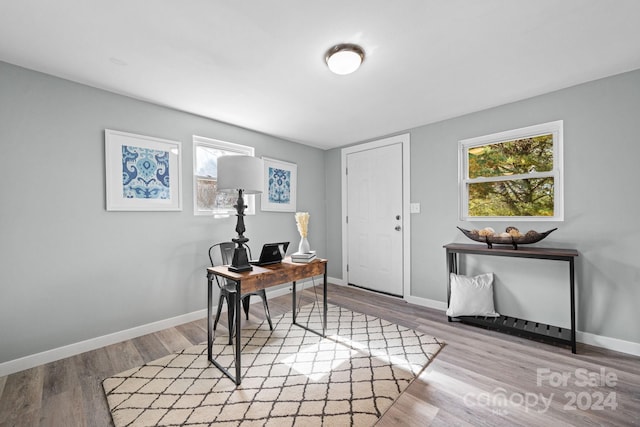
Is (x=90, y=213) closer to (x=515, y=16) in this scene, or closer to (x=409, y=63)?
(x=409, y=63)

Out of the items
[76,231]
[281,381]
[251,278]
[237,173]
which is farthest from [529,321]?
[76,231]

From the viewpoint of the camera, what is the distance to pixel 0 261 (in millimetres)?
1967

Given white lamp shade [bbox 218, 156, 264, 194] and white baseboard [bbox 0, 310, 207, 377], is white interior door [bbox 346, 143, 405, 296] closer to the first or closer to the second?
white lamp shade [bbox 218, 156, 264, 194]

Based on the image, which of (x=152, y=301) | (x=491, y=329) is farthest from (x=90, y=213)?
(x=491, y=329)

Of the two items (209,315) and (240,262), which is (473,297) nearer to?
(240,262)

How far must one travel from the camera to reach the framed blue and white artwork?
2.45 m

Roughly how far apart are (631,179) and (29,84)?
4.85 m

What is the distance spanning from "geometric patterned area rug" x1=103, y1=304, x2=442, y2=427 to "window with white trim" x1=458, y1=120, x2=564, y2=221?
1.56 metres

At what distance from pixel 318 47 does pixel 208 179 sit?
78.2 inches

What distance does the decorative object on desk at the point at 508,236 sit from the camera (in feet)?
7.93

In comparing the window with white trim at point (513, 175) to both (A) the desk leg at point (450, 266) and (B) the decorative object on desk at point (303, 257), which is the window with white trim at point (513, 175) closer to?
(A) the desk leg at point (450, 266)

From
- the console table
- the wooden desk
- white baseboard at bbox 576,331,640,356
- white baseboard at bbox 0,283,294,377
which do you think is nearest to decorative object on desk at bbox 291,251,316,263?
the wooden desk

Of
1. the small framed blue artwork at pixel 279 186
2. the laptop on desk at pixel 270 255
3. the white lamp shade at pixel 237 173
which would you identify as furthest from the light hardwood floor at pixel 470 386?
the small framed blue artwork at pixel 279 186

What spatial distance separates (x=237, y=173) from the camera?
2.03m
